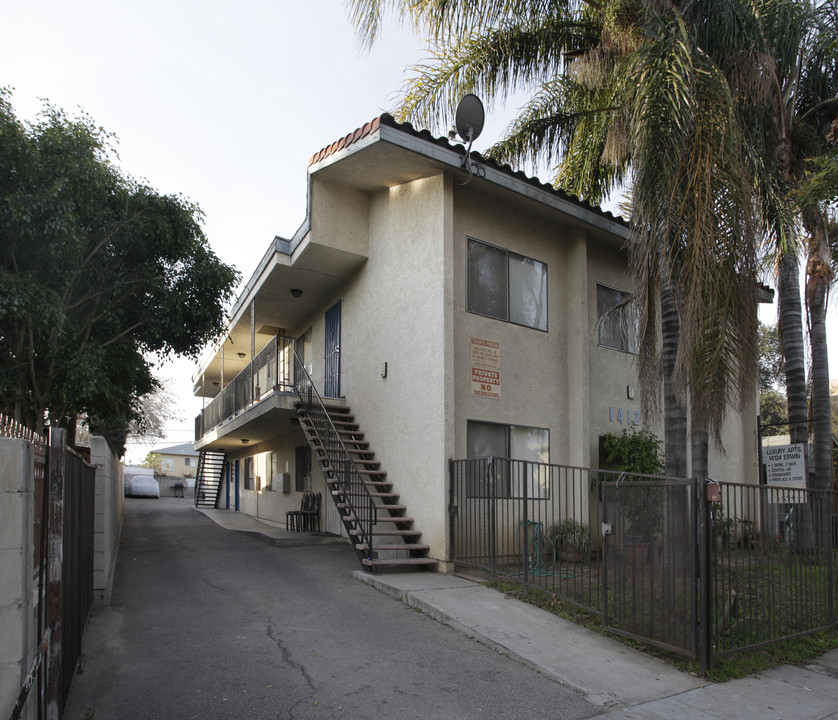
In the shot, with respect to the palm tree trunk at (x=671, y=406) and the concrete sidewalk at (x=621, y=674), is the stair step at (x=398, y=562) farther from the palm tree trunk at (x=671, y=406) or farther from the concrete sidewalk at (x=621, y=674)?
the palm tree trunk at (x=671, y=406)

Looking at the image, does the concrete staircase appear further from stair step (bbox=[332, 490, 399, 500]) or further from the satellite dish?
the satellite dish

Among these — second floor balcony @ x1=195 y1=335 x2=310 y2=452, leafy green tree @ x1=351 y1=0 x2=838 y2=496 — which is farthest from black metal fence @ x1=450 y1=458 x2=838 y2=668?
second floor balcony @ x1=195 y1=335 x2=310 y2=452

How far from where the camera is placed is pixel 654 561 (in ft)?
18.8

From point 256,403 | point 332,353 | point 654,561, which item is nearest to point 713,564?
point 654,561

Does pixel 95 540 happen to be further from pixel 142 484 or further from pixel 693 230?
pixel 142 484

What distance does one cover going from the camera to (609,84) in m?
9.77

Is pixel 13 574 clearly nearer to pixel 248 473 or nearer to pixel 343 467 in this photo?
pixel 343 467

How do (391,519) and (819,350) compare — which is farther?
(819,350)

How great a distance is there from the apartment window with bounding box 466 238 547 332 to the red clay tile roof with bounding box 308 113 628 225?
4.13 feet

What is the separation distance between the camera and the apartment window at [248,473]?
21.9 m

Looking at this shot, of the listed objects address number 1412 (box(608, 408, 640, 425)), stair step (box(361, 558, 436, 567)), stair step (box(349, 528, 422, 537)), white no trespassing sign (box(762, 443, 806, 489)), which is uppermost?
address number 1412 (box(608, 408, 640, 425))

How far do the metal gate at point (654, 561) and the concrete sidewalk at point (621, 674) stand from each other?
282 millimetres

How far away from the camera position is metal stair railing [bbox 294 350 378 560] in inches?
382

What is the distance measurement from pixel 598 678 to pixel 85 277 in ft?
32.8
